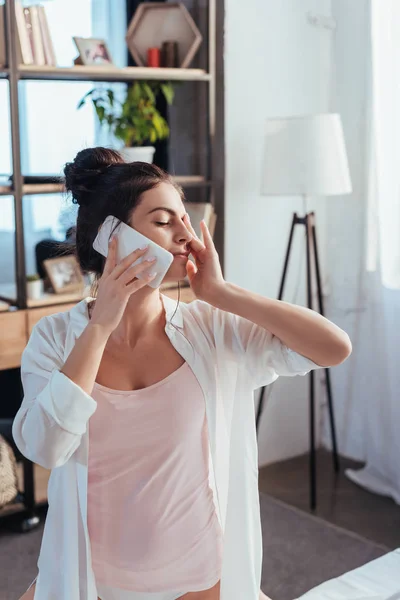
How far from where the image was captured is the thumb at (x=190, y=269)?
1513 mm

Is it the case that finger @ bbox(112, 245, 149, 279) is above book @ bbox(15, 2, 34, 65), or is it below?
below

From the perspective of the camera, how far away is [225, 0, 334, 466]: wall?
316 cm

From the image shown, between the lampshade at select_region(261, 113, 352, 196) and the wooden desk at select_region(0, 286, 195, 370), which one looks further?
the lampshade at select_region(261, 113, 352, 196)

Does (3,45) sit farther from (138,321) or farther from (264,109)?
(138,321)

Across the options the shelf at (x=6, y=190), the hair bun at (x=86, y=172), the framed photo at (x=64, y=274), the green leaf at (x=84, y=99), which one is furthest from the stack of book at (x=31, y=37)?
the hair bun at (x=86, y=172)

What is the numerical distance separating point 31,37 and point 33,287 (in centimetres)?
87

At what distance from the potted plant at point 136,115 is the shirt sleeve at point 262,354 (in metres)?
1.60

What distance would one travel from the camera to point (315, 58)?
3.37 metres

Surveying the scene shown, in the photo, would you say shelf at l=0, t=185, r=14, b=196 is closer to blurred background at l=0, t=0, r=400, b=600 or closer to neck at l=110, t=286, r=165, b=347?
blurred background at l=0, t=0, r=400, b=600

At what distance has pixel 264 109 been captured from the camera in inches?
128

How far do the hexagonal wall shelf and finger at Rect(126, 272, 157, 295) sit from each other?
1.96m

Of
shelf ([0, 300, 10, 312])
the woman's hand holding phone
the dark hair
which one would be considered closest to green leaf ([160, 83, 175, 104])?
shelf ([0, 300, 10, 312])

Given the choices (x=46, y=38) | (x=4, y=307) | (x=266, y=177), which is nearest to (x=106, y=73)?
(x=46, y=38)

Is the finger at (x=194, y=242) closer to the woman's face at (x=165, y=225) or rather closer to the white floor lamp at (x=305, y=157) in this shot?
the woman's face at (x=165, y=225)
